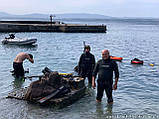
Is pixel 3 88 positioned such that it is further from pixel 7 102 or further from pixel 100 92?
pixel 100 92

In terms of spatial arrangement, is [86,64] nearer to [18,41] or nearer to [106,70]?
[106,70]

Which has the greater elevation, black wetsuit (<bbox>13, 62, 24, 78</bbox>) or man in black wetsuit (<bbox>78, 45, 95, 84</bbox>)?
man in black wetsuit (<bbox>78, 45, 95, 84</bbox>)

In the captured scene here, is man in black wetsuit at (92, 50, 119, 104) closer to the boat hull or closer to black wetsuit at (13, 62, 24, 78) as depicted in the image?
black wetsuit at (13, 62, 24, 78)

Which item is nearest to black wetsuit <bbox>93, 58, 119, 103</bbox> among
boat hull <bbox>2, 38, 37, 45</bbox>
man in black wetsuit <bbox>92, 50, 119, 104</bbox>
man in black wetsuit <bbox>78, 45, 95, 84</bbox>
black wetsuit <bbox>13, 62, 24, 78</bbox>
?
man in black wetsuit <bbox>92, 50, 119, 104</bbox>

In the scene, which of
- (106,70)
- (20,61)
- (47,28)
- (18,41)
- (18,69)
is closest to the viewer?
(106,70)

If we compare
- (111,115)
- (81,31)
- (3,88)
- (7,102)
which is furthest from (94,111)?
(81,31)

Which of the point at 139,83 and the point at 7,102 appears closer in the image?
the point at 7,102

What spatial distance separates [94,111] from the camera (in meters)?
9.20

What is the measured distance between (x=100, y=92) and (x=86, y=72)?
2.61m

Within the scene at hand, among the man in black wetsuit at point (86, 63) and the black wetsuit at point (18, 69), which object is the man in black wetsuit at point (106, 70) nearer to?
the man in black wetsuit at point (86, 63)

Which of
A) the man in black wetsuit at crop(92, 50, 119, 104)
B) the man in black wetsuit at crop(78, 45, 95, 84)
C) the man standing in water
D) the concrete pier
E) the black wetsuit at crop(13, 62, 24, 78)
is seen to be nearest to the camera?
the man in black wetsuit at crop(92, 50, 119, 104)

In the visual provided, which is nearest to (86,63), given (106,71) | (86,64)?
(86,64)

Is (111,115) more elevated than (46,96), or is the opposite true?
(46,96)

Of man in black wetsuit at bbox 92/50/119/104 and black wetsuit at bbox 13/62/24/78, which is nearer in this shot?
man in black wetsuit at bbox 92/50/119/104
